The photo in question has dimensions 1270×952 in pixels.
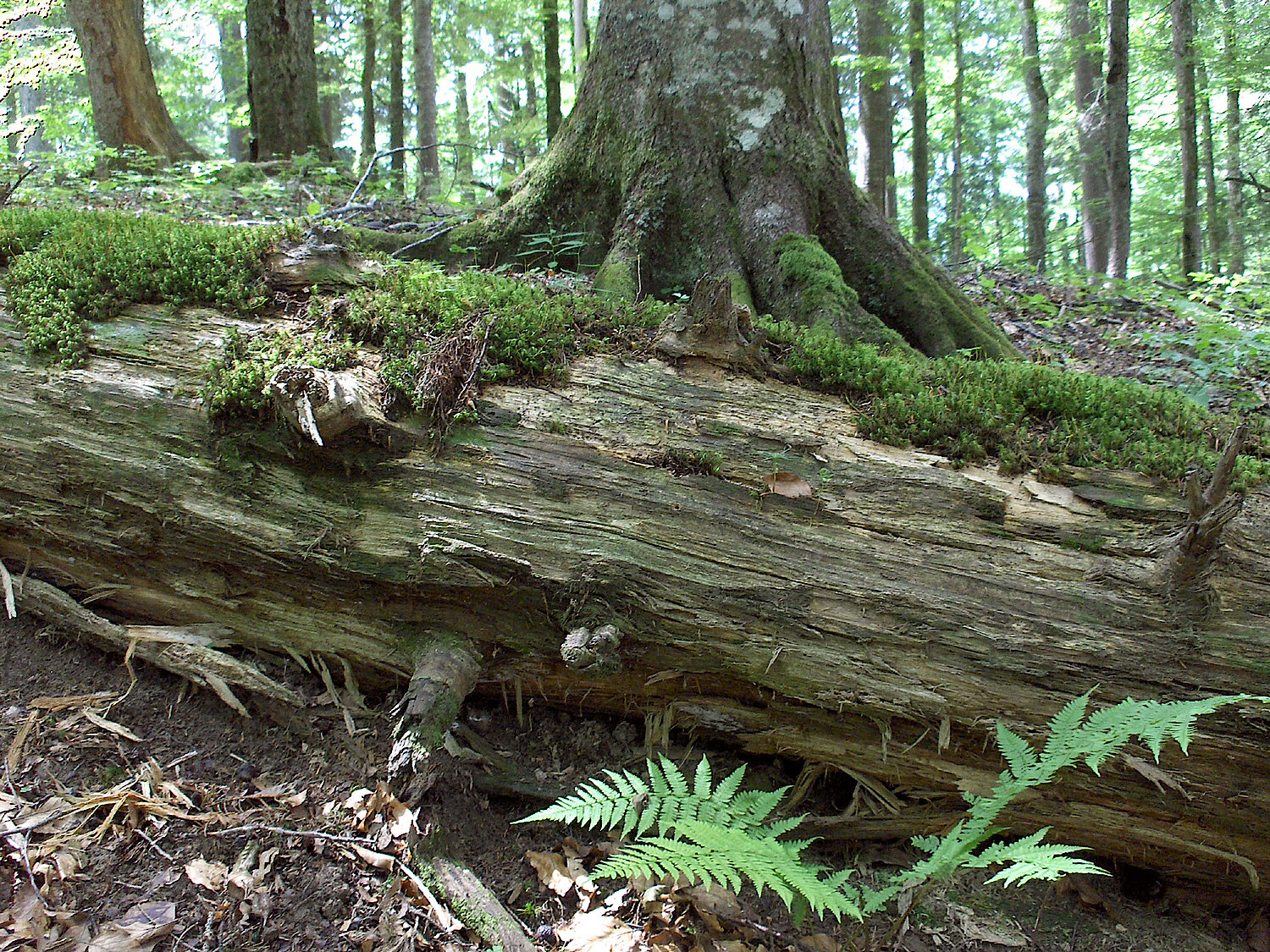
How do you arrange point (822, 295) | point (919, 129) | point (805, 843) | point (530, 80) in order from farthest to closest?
1. point (530, 80)
2. point (919, 129)
3. point (822, 295)
4. point (805, 843)

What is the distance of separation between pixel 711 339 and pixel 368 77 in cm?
1510

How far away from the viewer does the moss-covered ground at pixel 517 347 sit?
311cm

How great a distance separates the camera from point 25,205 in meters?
5.44

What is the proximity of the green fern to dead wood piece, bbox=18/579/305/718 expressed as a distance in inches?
57.9

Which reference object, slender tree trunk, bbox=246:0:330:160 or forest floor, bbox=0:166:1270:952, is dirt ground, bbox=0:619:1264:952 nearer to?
forest floor, bbox=0:166:1270:952

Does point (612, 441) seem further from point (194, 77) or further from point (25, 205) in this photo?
point (194, 77)

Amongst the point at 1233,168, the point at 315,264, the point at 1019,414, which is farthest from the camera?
the point at 1233,168

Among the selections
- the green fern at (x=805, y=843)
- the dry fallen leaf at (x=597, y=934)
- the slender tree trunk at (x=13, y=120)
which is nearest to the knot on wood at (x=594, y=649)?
the green fern at (x=805, y=843)

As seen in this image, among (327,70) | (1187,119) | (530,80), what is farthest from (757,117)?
(327,70)

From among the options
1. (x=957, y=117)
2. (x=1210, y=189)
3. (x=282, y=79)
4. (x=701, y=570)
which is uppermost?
(x=957, y=117)

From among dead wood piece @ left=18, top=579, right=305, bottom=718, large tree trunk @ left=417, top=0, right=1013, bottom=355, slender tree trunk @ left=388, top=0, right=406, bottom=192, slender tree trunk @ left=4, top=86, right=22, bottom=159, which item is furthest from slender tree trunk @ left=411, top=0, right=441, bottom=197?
dead wood piece @ left=18, top=579, right=305, bottom=718

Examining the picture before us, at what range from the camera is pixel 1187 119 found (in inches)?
462

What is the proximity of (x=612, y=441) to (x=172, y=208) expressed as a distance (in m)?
A: 6.68

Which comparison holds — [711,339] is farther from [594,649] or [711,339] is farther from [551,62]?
[551,62]
